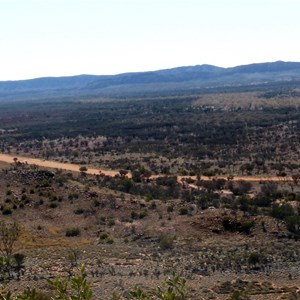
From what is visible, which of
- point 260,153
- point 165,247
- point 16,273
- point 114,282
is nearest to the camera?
point 114,282

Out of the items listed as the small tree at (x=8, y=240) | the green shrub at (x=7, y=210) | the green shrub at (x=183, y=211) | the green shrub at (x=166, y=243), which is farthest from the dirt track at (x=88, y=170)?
the small tree at (x=8, y=240)

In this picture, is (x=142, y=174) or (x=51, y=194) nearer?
(x=51, y=194)

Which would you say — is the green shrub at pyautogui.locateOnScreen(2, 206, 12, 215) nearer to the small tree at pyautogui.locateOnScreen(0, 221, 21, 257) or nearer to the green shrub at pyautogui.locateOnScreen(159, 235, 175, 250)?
the small tree at pyautogui.locateOnScreen(0, 221, 21, 257)

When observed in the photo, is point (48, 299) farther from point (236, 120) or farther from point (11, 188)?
point (236, 120)

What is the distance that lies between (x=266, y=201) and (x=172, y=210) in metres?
7.19

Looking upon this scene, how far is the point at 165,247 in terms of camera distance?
89.6 feet

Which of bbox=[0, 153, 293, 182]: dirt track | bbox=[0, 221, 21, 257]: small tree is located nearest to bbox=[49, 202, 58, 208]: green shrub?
bbox=[0, 221, 21, 257]: small tree

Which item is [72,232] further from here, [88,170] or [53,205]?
[88,170]

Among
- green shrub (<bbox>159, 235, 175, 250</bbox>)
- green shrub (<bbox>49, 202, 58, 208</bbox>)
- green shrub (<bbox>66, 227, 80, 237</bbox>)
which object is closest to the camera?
green shrub (<bbox>159, 235, 175, 250</bbox>)

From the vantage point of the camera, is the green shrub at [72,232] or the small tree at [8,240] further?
the green shrub at [72,232]

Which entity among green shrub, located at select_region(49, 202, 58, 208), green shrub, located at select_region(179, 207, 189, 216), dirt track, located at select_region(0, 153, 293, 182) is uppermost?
green shrub, located at select_region(49, 202, 58, 208)

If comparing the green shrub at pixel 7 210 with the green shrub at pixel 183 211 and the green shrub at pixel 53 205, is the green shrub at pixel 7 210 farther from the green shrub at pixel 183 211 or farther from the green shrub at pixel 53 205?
the green shrub at pixel 183 211

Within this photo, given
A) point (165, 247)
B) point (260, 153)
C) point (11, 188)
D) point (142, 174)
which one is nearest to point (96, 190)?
point (11, 188)

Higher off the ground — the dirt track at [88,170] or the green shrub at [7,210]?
the green shrub at [7,210]
